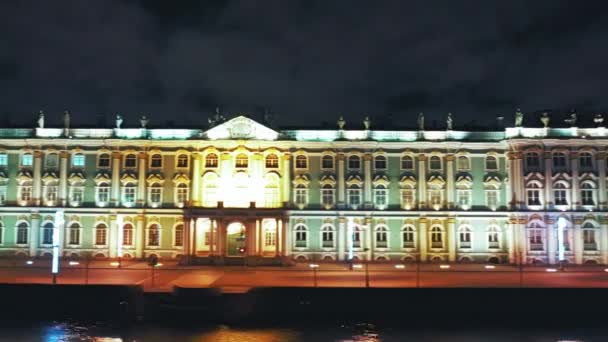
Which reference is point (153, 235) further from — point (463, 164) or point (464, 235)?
point (463, 164)

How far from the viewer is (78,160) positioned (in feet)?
203

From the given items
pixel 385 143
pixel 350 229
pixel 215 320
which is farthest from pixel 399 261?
pixel 215 320

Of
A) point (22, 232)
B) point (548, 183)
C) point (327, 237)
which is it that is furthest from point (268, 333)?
point (22, 232)

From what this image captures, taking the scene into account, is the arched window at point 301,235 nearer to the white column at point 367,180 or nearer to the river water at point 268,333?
the white column at point 367,180

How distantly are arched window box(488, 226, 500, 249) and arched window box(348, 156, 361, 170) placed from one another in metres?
13.3

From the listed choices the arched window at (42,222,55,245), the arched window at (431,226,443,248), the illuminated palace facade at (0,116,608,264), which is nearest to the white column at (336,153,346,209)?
the illuminated palace facade at (0,116,608,264)

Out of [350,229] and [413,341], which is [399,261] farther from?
[413,341]

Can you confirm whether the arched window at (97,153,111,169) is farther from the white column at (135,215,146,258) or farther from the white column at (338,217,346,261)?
the white column at (338,217,346,261)

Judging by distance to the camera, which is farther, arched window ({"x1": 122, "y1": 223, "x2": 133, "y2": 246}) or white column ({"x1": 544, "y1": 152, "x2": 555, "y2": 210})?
arched window ({"x1": 122, "y1": 223, "x2": 133, "y2": 246})

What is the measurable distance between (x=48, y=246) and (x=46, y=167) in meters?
7.40

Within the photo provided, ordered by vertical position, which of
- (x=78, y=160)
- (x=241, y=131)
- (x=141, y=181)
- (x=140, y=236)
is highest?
(x=241, y=131)

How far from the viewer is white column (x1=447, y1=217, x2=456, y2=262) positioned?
59.9 m

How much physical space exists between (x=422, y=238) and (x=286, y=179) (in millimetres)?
13586

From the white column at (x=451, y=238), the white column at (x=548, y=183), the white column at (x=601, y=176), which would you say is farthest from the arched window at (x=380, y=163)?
the white column at (x=601, y=176)
